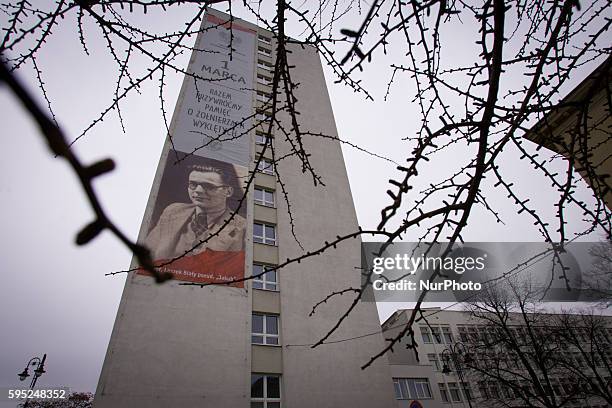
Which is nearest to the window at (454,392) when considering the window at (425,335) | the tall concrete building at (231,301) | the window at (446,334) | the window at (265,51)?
the window at (425,335)

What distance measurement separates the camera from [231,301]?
11938mm

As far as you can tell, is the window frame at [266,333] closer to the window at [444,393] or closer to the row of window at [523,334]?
the row of window at [523,334]

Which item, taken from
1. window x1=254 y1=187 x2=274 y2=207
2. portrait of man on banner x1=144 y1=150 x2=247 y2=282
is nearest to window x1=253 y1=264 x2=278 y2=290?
portrait of man on banner x1=144 y1=150 x2=247 y2=282

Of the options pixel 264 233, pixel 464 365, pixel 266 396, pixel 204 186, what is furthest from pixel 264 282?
pixel 464 365

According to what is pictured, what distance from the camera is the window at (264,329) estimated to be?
11984 millimetres

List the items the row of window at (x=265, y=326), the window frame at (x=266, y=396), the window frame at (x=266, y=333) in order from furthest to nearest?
the window frame at (x=266, y=333) < the row of window at (x=265, y=326) < the window frame at (x=266, y=396)

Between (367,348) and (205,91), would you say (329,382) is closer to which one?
(367,348)

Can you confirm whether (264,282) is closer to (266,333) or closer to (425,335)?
(266,333)

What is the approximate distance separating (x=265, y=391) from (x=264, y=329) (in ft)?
6.76

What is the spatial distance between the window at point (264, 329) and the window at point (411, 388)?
1358 cm

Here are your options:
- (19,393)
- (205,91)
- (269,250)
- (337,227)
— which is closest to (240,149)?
(205,91)

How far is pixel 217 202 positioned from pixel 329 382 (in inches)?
315

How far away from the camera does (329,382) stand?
11.9m

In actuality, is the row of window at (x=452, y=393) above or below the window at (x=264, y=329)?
below
